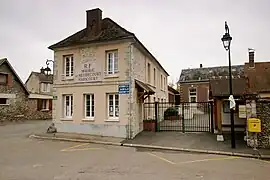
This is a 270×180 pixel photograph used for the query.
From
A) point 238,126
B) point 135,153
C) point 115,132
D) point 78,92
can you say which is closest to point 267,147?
point 238,126

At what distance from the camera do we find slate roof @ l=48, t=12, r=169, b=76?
15578 mm

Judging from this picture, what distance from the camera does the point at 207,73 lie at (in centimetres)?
4188

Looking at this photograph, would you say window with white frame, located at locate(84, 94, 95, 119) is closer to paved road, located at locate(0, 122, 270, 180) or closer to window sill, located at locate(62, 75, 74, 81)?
window sill, located at locate(62, 75, 74, 81)

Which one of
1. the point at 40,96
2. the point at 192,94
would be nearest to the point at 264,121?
the point at 40,96

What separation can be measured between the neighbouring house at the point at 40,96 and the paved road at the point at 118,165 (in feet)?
67.6

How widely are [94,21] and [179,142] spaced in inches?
389

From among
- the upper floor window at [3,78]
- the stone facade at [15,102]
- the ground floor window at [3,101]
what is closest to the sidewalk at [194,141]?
the stone facade at [15,102]

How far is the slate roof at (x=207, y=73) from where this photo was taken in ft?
132

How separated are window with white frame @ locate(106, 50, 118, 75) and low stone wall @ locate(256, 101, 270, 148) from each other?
838 centimetres

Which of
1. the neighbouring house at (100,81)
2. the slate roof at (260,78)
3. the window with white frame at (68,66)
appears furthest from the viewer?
the slate roof at (260,78)

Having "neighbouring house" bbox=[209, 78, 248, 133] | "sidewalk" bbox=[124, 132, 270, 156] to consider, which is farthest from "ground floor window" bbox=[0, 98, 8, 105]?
"neighbouring house" bbox=[209, 78, 248, 133]

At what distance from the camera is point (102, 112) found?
618 inches

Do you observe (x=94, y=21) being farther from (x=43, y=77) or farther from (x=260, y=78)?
(x=43, y=77)

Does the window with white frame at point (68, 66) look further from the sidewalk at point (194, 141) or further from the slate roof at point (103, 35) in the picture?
the sidewalk at point (194, 141)
